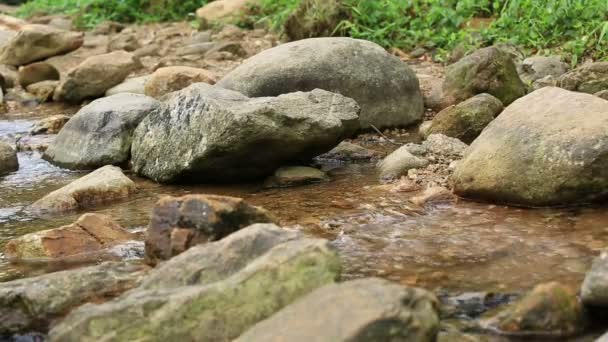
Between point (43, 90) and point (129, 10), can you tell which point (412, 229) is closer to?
point (43, 90)

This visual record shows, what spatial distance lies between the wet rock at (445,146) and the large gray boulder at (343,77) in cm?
102

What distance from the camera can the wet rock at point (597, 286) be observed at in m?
2.92

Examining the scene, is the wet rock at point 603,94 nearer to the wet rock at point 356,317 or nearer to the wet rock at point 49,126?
the wet rock at point 356,317

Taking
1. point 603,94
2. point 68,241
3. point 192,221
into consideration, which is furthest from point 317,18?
point 192,221

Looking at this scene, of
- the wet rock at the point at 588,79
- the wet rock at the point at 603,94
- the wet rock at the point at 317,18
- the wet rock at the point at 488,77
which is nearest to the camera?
the wet rock at the point at 603,94

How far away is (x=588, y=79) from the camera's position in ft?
20.0

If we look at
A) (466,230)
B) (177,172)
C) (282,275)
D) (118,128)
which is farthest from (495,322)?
(118,128)

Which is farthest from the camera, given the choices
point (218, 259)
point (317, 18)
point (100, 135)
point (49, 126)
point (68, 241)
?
point (317, 18)

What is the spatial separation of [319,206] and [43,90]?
572 cm

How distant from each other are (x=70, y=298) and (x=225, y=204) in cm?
73

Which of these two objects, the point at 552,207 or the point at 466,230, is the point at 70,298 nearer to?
the point at 466,230

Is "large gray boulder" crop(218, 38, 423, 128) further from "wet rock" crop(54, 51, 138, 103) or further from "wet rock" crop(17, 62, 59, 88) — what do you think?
"wet rock" crop(17, 62, 59, 88)

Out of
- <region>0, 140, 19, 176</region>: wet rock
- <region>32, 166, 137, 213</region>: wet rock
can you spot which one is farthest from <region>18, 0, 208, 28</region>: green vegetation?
<region>32, 166, 137, 213</region>: wet rock

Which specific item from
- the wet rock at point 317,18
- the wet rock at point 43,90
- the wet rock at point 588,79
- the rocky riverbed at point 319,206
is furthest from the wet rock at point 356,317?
the wet rock at point 43,90
